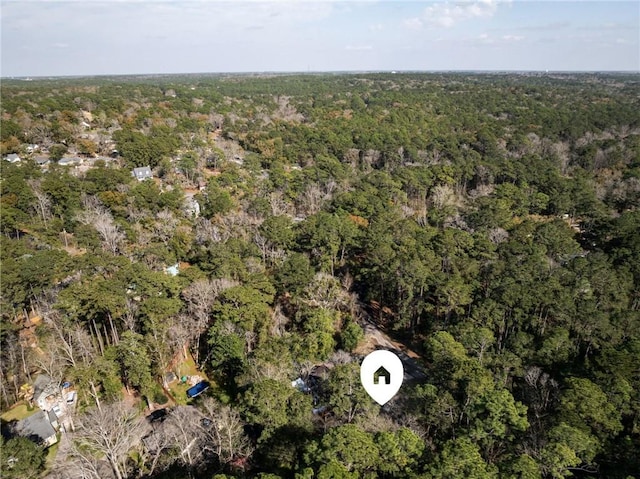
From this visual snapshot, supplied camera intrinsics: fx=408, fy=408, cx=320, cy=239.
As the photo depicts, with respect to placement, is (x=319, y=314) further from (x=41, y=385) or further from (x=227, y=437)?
(x=41, y=385)

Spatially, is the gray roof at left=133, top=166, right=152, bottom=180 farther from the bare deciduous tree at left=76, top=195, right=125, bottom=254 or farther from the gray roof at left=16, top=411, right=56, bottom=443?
the gray roof at left=16, top=411, right=56, bottom=443

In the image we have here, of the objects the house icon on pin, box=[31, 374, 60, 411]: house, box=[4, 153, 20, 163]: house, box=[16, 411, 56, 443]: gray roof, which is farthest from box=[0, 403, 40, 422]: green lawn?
box=[4, 153, 20, 163]: house

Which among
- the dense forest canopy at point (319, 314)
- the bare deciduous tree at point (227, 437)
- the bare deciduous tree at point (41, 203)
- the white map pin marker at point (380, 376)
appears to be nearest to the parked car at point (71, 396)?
the dense forest canopy at point (319, 314)

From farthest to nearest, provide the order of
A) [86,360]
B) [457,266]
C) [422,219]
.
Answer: [422,219] → [457,266] → [86,360]

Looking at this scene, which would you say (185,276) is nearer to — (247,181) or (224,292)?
(224,292)

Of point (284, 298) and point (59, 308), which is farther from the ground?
point (59, 308)

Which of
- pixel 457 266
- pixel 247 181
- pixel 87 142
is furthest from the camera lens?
pixel 87 142

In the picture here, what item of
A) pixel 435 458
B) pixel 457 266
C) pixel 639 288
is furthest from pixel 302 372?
pixel 639 288

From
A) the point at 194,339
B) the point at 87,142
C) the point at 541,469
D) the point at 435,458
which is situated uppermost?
the point at 87,142
